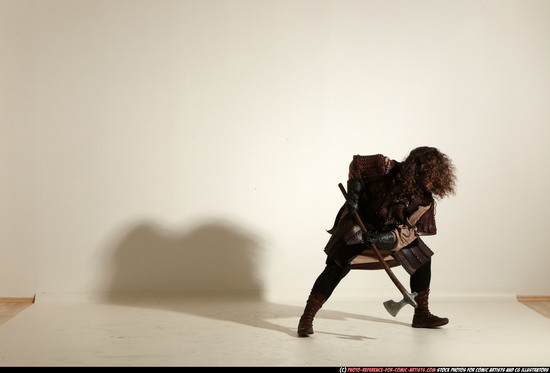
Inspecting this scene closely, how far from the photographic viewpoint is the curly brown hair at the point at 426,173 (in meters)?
3.64

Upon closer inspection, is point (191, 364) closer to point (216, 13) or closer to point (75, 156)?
point (75, 156)

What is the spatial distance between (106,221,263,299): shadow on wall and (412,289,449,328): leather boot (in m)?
1.17

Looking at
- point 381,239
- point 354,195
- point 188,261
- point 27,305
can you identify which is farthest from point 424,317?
point 27,305

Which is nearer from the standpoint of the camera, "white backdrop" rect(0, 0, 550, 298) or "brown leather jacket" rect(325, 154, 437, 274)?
"brown leather jacket" rect(325, 154, 437, 274)

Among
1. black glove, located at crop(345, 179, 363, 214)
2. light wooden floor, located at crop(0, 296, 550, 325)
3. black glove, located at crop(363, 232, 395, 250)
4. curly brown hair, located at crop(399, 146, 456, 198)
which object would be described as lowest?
light wooden floor, located at crop(0, 296, 550, 325)

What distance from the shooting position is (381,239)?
12.0 feet

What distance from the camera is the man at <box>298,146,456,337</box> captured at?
3.67 metres

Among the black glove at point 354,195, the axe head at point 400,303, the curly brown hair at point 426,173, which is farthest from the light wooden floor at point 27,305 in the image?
the black glove at point 354,195

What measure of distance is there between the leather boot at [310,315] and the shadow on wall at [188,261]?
1.02m

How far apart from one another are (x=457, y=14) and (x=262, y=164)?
1.54 metres

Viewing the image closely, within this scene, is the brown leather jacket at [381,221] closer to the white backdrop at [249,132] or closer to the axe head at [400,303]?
the axe head at [400,303]

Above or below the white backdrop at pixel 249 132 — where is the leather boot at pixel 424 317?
below

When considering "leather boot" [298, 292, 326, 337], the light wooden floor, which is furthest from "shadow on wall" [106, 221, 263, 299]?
"leather boot" [298, 292, 326, 337]

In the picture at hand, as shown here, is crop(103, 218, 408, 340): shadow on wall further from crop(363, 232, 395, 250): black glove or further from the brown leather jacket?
crop(363, 232, 395, 250): black glove
